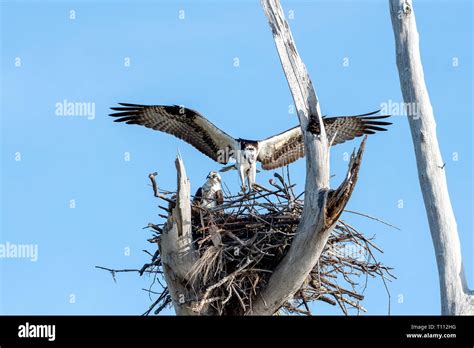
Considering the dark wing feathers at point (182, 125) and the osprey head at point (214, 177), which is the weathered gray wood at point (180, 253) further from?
the dark wing feathers at point (182, 125)

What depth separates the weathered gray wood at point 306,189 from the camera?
8422 mm

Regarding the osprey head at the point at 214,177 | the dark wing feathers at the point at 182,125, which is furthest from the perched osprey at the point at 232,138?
the osprey head at the point at 214,177

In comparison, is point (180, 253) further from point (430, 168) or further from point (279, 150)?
point (279, 150)

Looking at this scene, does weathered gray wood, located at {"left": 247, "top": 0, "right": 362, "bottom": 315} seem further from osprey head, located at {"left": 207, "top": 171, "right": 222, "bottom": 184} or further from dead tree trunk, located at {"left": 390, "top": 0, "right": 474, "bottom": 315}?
osprey head, located at {"left": 207, "top": 171, "right": 222, "bottom": 184}

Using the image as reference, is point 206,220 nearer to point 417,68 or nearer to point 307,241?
point 307,241

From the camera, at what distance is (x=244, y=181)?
12766 millimetres

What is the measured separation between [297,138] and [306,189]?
4649 mm

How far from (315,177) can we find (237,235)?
51.1 inches

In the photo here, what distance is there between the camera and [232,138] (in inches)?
509

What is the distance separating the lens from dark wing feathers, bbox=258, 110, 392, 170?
13.0 m

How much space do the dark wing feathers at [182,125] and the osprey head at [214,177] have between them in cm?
181

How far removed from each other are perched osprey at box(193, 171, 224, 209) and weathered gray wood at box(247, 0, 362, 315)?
1.72 metres

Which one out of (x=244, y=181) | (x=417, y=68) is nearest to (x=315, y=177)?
(x=417, y=68)

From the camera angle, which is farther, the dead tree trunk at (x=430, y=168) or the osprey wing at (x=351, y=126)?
the osprey wing at (x=351, y=126)
